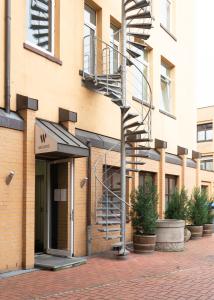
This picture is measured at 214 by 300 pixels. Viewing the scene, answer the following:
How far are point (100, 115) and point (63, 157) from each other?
243 centimetres

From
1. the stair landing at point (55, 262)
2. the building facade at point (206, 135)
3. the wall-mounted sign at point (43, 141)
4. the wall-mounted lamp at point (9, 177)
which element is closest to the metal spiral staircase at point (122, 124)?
the stair landing at point (55, 262)

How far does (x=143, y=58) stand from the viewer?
55.3ft

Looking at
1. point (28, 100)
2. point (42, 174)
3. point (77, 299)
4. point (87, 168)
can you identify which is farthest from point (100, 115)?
point (77, 299)

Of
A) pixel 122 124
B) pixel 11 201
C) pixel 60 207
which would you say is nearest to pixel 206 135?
pixel 122 124

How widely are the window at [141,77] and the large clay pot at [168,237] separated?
449 cm

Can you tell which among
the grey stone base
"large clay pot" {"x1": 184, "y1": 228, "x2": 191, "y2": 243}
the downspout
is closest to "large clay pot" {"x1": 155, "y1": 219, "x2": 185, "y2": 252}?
the grey stone base

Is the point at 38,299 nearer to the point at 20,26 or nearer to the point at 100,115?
the point at 20,26

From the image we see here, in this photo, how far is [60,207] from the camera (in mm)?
11523

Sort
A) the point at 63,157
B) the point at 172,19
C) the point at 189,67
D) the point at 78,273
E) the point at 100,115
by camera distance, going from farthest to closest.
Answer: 1. the point at 189,67
2. the point at 172,19
3. the point at 100,115
4. the point at 63,157
5. the point at 78,273

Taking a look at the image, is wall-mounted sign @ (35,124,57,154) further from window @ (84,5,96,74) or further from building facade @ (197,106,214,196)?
building facade @ (197,106,214,196)

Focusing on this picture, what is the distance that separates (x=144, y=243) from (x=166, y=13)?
10.5m

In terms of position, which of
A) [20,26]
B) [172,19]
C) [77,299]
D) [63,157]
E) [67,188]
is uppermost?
[172,19]

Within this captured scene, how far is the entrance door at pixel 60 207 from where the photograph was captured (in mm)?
11281

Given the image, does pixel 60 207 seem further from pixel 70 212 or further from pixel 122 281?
pixel 122 281
